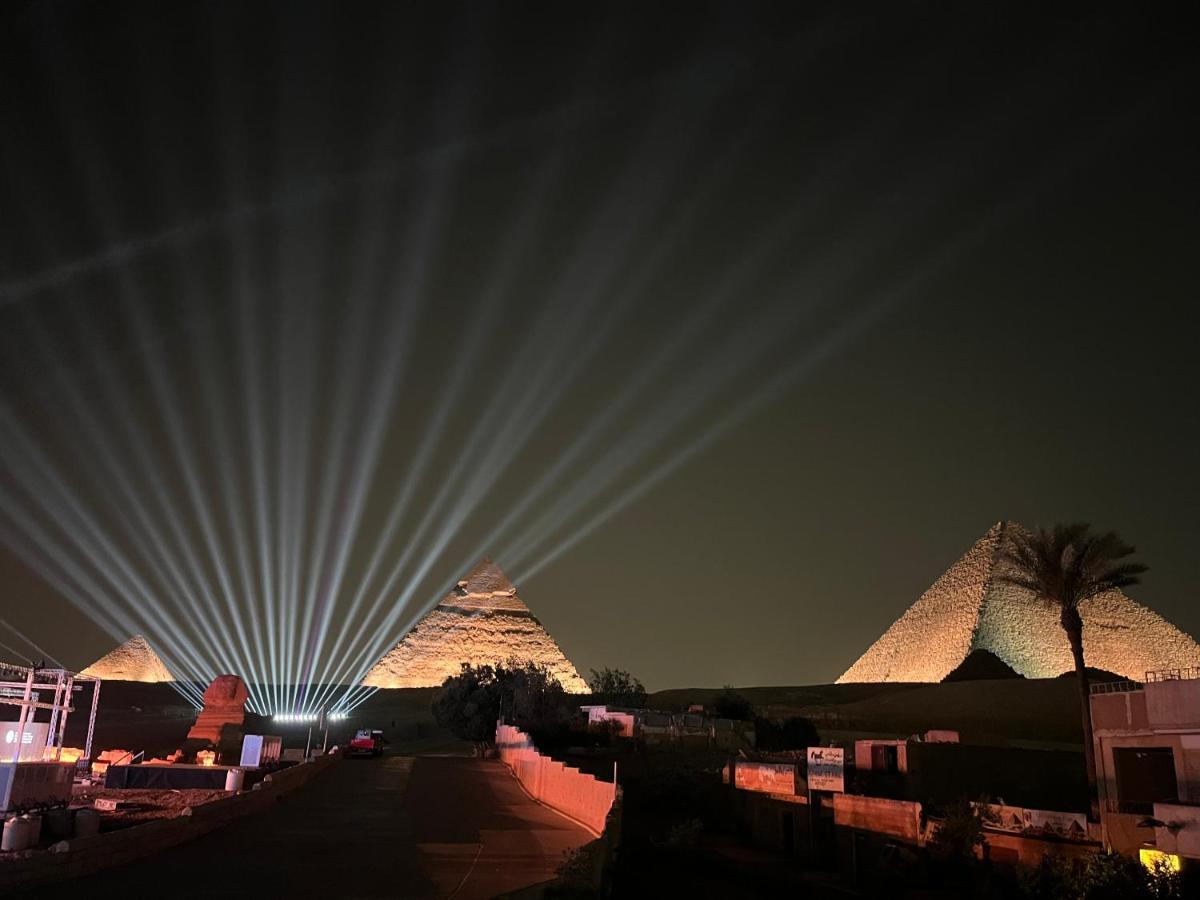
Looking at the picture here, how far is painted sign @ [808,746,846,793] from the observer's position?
28828mm

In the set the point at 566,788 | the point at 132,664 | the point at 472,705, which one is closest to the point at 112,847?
the point at 566,788

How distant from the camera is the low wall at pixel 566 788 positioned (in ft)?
59.1

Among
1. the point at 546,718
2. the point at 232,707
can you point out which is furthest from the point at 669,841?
the point at 546,718

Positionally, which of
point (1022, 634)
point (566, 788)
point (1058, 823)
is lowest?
point (1058, 823)

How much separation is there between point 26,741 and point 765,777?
20416 mm

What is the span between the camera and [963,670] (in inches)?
3716

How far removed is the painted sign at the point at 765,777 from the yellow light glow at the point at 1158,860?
440 inches

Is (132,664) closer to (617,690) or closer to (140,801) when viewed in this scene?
(617,690)

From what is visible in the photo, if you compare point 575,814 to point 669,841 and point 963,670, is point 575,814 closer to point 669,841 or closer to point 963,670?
point 669,841

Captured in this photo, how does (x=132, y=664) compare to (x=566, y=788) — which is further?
(x=132, y=664)

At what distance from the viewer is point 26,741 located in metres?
20.6

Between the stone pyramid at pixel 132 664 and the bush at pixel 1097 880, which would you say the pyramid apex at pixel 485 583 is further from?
the bush at pixel 1097 880

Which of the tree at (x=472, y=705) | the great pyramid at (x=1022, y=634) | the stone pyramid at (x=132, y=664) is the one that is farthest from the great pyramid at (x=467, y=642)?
the tree at (x=472, y=705)

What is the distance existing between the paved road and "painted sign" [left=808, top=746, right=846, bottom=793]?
9815mm
